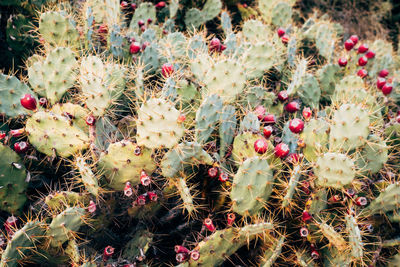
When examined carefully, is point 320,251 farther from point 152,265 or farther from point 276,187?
point 152,265

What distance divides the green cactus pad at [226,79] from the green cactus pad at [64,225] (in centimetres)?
113

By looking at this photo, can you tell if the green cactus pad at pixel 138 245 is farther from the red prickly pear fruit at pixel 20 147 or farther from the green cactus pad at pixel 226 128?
the red prickly pear fruit at pixel 20 147

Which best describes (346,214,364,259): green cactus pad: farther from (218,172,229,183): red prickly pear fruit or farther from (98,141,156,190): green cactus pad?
(98,141,156,190): green cactus pad

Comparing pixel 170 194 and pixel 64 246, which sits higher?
pixel 170 194

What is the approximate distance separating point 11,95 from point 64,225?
40.7 inches

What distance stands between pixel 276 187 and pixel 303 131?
1.45 feet

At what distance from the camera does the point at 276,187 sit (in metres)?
2.15

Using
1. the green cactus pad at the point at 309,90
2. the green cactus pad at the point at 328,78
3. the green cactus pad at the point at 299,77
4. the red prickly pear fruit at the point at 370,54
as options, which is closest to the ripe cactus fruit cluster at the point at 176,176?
the green cactus pad at the point at 299,77

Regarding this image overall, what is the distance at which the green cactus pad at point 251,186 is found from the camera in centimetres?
172

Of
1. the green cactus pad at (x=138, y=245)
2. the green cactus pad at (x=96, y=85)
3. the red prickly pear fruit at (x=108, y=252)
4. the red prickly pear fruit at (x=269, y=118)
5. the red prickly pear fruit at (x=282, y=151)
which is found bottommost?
the green cactus pad at (x=138, y=245)

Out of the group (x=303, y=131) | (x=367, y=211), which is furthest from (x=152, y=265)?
(x=367, y=211)

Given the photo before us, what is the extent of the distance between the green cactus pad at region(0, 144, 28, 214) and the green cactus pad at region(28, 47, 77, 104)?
0.52m

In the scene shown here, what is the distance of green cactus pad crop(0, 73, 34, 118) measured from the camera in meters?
2.06

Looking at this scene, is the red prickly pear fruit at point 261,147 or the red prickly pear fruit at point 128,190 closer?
the red prickly pear fruit at point 128,190
